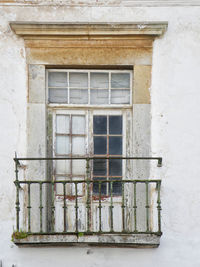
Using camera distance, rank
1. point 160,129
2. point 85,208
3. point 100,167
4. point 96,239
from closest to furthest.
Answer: point 96,239 → point 160,129 → point 85,208 → point 100,167

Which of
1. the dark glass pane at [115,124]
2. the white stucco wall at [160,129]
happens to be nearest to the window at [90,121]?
the dark glass pane at [115,124]

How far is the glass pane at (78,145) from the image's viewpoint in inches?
334

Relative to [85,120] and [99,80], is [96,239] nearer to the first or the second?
[85,120]

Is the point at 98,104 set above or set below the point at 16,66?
below

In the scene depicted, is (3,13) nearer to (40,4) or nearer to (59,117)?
(40,4)

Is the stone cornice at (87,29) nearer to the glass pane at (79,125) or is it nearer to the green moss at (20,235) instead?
the glass pane at (79,125)

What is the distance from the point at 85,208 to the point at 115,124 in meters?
1.28

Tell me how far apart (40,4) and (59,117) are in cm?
162

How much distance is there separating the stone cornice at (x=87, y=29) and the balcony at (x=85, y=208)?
5.74 feet

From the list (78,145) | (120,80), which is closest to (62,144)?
(78,145)

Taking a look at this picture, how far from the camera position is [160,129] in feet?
26.7

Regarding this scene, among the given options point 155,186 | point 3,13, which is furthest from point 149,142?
point 3,13

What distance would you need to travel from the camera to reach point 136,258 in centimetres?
794

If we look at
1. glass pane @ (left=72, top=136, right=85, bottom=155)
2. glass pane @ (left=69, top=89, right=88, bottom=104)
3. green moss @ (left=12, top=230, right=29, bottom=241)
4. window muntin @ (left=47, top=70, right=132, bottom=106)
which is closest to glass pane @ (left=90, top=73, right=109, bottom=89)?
window muntin @ (left=47, top=70, right=132, bottom=106)
